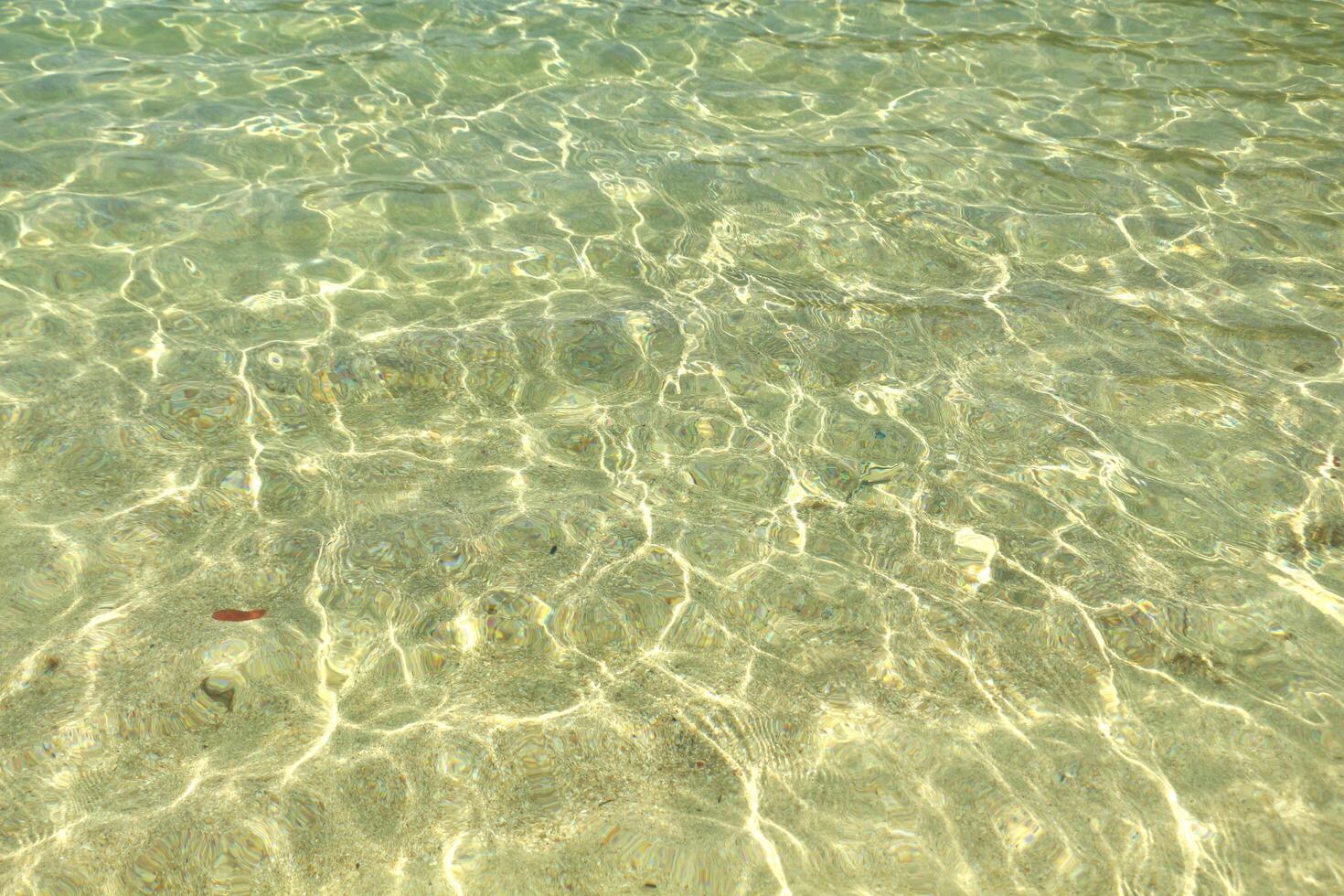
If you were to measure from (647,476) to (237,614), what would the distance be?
1766mm

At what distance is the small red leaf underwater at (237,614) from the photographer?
3.86 m

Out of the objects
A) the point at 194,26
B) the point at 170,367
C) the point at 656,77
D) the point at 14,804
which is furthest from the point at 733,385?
the point at 194,26

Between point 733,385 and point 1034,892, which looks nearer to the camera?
point 1034,892

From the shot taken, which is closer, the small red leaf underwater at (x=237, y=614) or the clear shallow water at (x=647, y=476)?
the clear shallow water at (x=647, y=476)

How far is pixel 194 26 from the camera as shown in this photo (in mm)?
8195

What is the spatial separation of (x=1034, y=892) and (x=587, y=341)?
10.9 ft

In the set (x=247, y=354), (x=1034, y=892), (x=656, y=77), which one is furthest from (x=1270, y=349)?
(x=247, y=354)

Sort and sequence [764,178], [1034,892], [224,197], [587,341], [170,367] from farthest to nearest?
[764,178] → [224,197] → [587,341] → [170,367] → [1034,892]

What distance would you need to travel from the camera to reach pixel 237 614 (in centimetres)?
388

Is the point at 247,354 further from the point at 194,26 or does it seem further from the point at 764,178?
the point at 194,26

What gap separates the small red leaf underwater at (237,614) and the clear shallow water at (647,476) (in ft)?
0.09

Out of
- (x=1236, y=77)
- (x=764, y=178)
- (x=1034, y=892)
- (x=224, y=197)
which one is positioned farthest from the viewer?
(x=1236, y=77)

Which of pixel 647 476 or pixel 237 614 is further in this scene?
pixel 647 476

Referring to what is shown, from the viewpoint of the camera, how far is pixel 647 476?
4.66m
